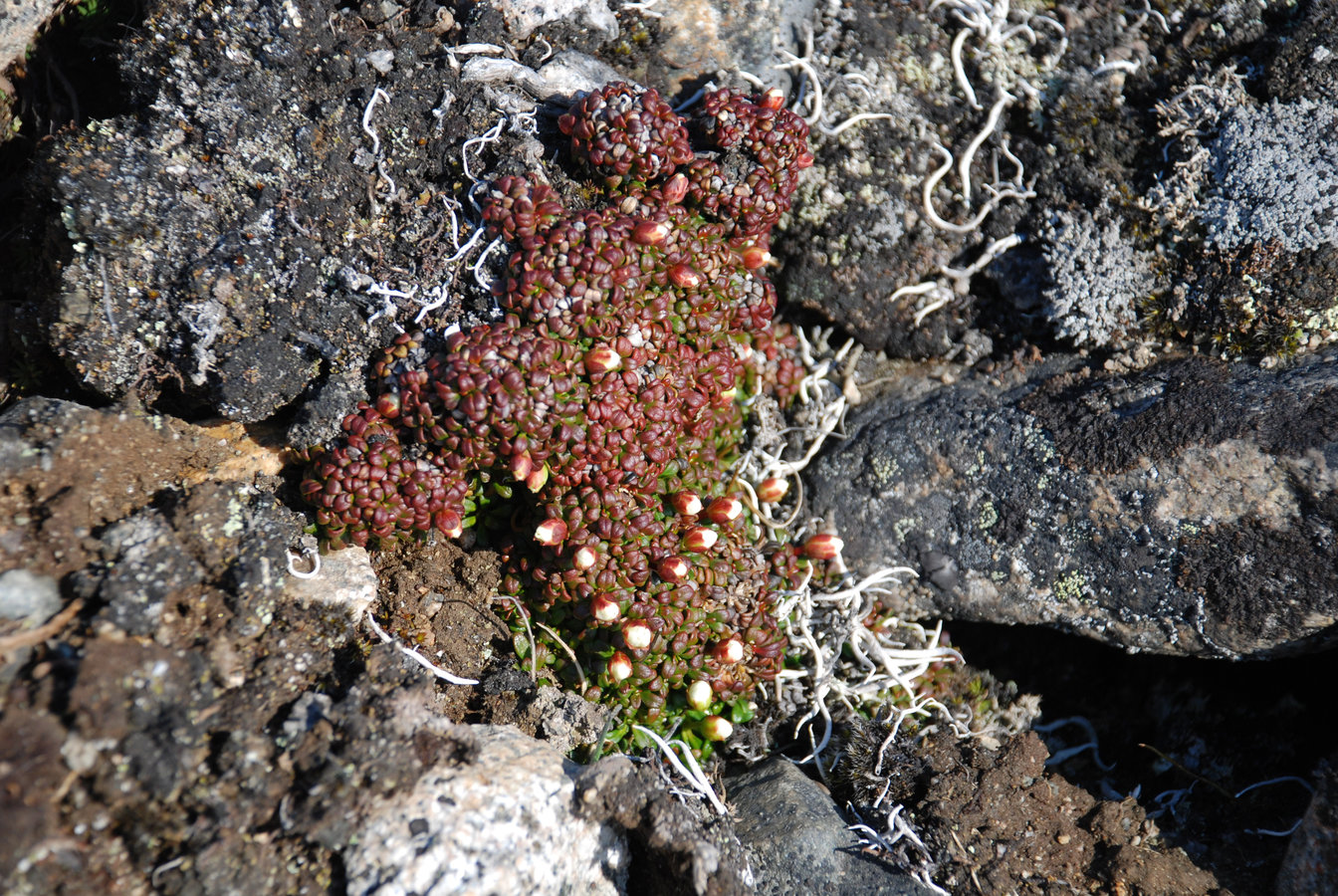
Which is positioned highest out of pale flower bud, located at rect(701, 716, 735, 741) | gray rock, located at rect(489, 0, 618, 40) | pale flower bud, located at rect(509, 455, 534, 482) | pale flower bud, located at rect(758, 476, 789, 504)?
gray rock, located at rect(489, 0, 618, 40)

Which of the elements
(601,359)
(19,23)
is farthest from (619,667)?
(19,23)

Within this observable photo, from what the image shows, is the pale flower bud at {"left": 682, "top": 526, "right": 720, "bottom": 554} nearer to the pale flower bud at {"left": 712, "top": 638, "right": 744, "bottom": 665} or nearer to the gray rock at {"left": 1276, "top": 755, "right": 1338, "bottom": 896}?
the pale flower bud at {"left": 712, "top": 638, "right": 744, "bottom": 665}

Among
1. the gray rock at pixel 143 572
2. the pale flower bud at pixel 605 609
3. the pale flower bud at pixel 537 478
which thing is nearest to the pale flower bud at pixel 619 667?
the pale flower bud at pixel 605 609

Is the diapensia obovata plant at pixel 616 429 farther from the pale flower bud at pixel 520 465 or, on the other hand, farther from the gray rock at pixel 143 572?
the gray rock at pixel 143 572

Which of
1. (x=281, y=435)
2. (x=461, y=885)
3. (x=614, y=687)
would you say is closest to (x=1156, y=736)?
(x=614, y=687)

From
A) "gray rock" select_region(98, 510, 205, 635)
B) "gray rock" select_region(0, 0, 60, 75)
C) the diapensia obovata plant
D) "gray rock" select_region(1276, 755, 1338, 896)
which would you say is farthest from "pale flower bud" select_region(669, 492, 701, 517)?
"gray rock" select_region(0, 0, 60, 75)
